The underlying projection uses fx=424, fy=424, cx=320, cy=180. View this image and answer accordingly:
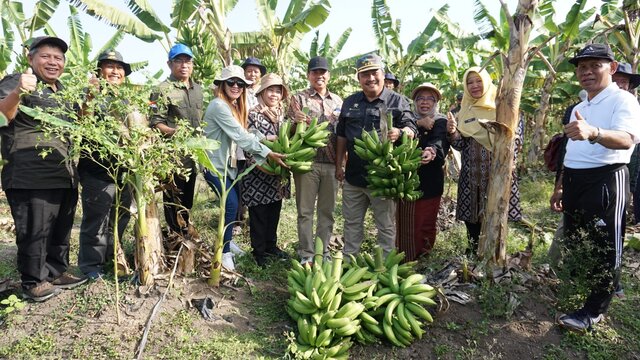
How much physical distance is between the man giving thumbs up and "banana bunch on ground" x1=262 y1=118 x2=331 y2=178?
5.57ft

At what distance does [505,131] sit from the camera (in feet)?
11.5

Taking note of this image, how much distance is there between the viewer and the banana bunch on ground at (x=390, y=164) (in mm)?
3682

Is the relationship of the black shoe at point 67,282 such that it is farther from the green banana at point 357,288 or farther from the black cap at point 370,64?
the black cap at point 370,64

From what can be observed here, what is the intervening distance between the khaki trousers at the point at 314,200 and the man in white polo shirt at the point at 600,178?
2.18 meters

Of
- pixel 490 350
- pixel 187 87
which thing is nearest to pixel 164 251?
pixel 187 87

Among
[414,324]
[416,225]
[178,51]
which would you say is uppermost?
[178,51]

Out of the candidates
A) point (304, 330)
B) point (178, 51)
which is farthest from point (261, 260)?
point (178, 51)

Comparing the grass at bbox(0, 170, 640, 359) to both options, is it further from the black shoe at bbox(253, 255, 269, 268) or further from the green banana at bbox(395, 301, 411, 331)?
the black shoe at bbox(253, 255, 269, 268)

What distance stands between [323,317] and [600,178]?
2.26 metres

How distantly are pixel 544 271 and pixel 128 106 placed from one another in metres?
3.81

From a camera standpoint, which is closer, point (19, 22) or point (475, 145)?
point (475, 145)

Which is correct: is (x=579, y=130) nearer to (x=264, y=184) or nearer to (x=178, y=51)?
(x=264, y=184)

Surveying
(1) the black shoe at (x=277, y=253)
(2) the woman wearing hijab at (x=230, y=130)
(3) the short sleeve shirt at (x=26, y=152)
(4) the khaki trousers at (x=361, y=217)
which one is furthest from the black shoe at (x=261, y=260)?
(3) the short sleeve shirt at (x=26, y=152)

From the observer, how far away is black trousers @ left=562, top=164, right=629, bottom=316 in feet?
10.1
